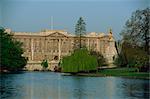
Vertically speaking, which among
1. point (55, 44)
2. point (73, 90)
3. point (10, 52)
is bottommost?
point (73, 90)

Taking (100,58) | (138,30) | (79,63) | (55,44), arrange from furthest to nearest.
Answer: (55,44)
(100,58)
(79,63)
(138,30)

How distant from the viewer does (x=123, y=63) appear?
1545 centimetres

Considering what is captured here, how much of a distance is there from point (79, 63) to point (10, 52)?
9.33 ft

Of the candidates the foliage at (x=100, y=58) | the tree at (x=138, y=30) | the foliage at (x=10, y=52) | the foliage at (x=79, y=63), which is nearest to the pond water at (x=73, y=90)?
the tree at (x=138, y=30)

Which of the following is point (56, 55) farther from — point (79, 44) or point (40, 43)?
point (79, 44)

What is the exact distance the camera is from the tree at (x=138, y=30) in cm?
1151

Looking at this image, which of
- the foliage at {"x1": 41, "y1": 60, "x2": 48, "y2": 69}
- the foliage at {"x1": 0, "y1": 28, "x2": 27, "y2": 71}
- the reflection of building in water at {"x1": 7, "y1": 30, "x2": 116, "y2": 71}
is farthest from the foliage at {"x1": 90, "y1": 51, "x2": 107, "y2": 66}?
the foliage at {"x1": 0, "y1": 28, "x2": 27, "y2": 71}

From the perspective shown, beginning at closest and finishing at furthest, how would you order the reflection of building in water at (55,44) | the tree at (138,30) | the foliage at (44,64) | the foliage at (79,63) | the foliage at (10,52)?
the tree at (138,30), the foliage at (79,63), the foliage at (10,52), the reflection of building in water at (55,44), the foliage at (44,64)

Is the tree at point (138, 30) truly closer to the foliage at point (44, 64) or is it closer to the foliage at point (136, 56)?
the foliage at point (136, 56)

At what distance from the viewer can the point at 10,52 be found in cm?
1664

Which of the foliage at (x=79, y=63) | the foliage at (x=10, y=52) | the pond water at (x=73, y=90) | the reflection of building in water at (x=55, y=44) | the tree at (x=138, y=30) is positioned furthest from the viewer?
the reflection of building in water at (x=55, y=44)

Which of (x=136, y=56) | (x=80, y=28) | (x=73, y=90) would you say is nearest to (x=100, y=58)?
(x=80, y=28)

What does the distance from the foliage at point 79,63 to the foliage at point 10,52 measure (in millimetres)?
1982

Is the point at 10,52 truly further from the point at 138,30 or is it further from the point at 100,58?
the point at 138,30
